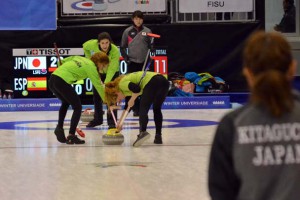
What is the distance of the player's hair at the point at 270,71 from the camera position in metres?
2.11

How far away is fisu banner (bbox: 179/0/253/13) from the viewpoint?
46.3ft

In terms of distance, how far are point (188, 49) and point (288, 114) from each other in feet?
41.2

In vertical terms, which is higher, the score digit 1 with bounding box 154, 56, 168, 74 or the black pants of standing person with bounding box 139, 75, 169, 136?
the score digit 1 with bounding box 154, 56, 168, 74

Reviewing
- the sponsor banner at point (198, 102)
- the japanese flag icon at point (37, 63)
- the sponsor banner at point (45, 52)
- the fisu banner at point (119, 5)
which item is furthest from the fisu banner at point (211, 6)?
the japanese flag icon at point (37, 63)

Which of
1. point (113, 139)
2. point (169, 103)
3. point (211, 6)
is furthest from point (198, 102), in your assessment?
point (113, 139)

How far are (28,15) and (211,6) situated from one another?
354cm

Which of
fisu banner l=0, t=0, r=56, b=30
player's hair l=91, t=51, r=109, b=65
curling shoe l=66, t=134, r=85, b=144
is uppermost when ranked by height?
fisu banner l=0, t=0, r=56, b=30

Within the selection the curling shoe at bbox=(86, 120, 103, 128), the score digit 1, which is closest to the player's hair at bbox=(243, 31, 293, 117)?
the curling shoe at bbox=(86, 120, 103, 128)

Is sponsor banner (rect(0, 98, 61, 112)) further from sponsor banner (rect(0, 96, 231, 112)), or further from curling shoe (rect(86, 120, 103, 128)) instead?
curling shoe (rect(86, 120, 103, 128))

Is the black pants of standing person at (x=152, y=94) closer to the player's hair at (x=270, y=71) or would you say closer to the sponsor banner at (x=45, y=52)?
the player's hair at (x=270, y=71)

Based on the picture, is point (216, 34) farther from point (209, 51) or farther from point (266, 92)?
point (266, 92)

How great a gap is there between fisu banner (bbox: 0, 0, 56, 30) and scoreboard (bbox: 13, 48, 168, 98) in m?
0.48

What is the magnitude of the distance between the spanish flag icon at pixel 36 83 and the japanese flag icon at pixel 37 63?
0.21 meters

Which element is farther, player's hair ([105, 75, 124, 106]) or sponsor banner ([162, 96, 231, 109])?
sponsor banner ([162, 96, 231, 109])
